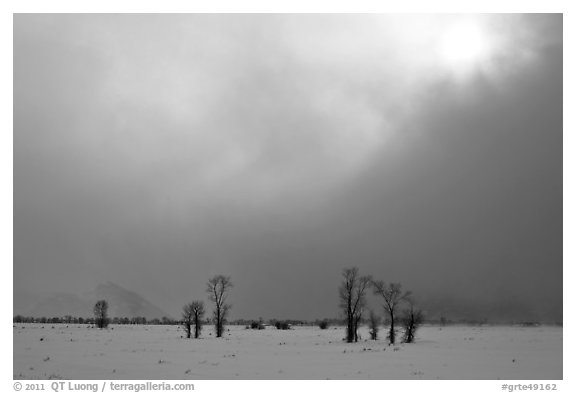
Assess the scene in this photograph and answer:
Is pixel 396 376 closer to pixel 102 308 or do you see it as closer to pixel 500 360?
pixel 500 360

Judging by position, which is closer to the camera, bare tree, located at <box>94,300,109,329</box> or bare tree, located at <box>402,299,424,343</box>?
bare tree, located at <box>402,299,424,343</box>

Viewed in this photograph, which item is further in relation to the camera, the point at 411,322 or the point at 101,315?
the point at 101,315

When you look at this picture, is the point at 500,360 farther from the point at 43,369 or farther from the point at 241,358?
the point at 43,369

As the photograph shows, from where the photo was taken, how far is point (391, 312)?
193 ft

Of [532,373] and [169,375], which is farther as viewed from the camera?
[532,373]

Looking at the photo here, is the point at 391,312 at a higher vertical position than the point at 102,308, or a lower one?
higher

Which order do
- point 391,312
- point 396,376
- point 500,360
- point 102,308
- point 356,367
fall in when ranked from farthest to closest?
point 102,308, point 391,312, point 500,360, point 356,367, point 396,376

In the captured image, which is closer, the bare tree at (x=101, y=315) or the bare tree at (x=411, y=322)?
the bare tree at (x=411, y=322)

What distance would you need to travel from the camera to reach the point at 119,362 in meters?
30.3
